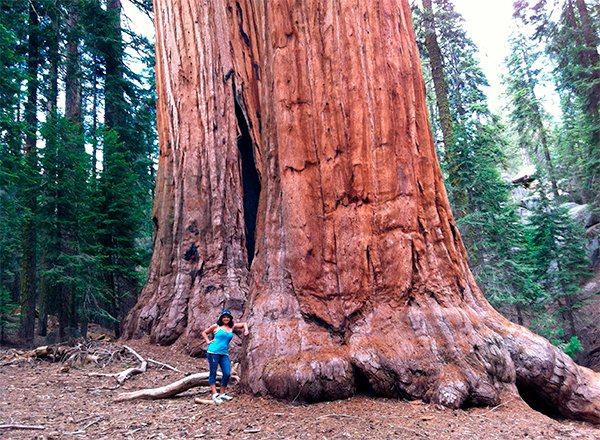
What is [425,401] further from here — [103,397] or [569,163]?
[569,163]

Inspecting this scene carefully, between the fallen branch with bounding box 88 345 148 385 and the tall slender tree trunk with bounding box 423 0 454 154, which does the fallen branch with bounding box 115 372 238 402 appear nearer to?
the fallen branch with bounding box 88 345 148 385

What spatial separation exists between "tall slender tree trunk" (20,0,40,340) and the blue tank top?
7883 mm

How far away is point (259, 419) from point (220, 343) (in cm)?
140

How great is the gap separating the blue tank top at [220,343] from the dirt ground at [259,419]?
61cm

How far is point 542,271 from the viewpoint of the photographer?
52.5 feet

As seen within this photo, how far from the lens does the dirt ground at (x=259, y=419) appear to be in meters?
3.65

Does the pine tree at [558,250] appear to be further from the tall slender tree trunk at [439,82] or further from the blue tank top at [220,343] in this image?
the blue tank top at [220,343]

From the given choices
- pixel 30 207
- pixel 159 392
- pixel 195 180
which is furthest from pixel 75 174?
pixel 159 392

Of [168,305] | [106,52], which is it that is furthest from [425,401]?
[106,52]

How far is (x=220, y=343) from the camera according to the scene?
5.19m

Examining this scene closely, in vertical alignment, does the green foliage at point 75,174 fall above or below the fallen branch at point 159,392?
above

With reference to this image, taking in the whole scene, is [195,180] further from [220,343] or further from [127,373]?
[220,343]

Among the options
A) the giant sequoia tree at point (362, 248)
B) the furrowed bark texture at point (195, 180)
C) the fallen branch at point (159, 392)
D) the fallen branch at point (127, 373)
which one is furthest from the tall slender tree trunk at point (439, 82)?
the fallen branch at point (159, 392)

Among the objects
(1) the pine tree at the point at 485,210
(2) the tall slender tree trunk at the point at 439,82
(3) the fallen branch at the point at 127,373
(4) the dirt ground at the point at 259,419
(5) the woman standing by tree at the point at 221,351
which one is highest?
(2) the tall slender tree trunk at the point at 439,82
